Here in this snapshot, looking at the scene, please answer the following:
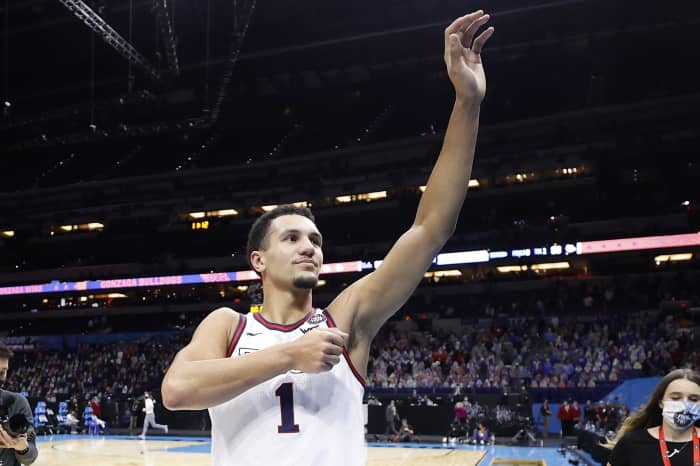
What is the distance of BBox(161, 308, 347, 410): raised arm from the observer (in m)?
1.91

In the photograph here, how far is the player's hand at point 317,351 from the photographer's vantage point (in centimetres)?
190

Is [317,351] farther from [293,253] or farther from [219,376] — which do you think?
[293,253]

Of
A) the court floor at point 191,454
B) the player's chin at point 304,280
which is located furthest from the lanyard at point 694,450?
the court floor at point 191,454

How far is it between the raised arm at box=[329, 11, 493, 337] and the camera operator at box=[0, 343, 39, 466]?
3090 millimetres

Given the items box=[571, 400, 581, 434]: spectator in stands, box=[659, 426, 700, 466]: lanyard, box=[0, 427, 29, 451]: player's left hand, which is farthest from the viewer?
box=[571, 400, 581, 434]: spectator in stands

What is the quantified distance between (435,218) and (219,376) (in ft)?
3.11

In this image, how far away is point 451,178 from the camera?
8.16 ft

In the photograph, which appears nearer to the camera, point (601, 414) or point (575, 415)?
point (601, 414)

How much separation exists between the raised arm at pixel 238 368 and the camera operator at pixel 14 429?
298 centimetres

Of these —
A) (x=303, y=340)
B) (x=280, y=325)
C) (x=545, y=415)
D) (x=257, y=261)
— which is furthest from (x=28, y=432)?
(x=545, y=415)

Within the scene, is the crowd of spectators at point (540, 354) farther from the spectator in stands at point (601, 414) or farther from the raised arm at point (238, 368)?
the raised arm at point (238, 368)

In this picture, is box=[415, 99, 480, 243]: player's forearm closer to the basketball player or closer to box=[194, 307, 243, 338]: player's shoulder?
the basketball player

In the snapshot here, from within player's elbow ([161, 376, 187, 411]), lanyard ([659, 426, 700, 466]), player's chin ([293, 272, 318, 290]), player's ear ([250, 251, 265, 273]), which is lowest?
lanyard ([659, 426, 700, 466])

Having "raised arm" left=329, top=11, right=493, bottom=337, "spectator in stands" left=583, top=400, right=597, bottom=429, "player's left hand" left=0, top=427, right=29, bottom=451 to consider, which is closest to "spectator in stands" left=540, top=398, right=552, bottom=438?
"spectator in stands" left=583, top=400, right=597, bottom=429
